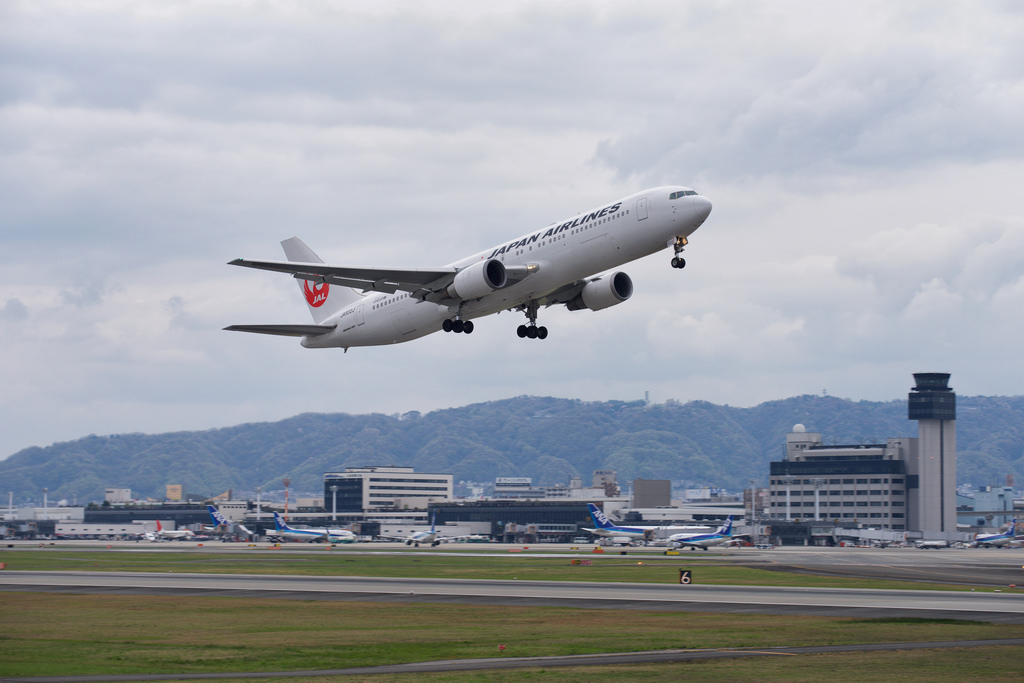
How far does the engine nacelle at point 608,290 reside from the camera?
200ft

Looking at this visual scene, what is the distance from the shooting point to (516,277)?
56.3 meters

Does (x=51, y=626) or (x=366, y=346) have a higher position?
(x=366, y=346)

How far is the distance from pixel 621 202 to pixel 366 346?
22128 millimetres

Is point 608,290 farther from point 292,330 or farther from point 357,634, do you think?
point 357,634

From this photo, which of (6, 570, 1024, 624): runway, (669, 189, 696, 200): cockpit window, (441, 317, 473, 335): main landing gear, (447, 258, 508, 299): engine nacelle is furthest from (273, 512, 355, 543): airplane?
(669, 189, 696, 200): cockpit window

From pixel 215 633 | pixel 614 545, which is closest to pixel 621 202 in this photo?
pixel 215 633

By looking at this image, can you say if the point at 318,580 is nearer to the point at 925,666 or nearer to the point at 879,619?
the point at 879,619

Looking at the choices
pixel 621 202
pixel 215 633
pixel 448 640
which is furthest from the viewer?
pixel 621 202

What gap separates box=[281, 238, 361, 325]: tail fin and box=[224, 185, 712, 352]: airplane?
2.97 meters

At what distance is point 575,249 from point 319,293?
27052mm

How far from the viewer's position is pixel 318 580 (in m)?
72.1

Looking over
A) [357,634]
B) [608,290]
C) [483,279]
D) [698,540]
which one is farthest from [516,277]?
[698,540]

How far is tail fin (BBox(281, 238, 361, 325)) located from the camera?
7362 cm

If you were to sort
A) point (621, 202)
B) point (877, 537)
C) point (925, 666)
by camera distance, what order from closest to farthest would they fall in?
point (925, 666) < point (621, 202) < point (877, 537)
